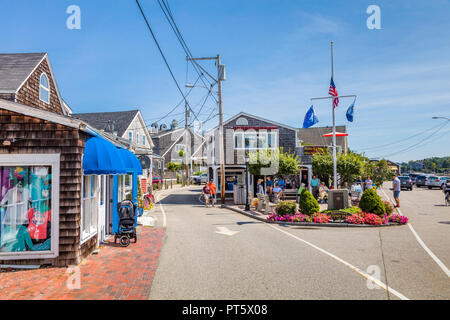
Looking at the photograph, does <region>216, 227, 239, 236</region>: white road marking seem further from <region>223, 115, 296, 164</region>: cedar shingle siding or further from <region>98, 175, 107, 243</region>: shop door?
<region>223, 115, 296, 164</region>: cedar shingle siding

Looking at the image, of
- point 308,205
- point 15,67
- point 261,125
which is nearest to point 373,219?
point 308,205

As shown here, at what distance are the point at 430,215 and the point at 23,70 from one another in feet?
71.0

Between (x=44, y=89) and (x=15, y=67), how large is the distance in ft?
5.85

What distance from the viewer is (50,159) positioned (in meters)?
7.30

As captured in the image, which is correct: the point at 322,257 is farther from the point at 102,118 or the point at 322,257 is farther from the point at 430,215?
the point at 102,118

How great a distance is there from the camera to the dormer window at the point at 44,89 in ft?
58.9

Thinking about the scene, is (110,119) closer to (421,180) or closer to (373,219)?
(373,219)

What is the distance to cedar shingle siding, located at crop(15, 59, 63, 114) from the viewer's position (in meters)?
15.8

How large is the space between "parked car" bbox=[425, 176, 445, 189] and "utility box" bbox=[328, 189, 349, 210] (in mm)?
29904

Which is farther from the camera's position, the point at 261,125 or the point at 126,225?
the point at 261,125

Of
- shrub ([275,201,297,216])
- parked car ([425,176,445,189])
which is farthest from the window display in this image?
parked car ([425,176,445,189])

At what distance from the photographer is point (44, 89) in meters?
18.4

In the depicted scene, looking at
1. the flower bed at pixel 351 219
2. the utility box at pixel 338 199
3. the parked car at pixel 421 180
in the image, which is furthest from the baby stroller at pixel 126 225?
the parked car at pixel 421 180

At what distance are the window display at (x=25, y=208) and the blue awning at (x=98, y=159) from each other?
2.78ft
